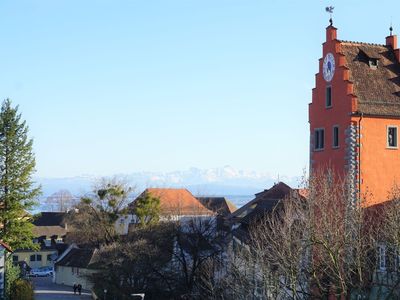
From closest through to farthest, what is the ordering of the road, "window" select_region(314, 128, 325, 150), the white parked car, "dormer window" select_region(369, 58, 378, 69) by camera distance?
"dormer window" select_region(369, 58, 378, 69)
"window" select_region(314, 128, 325, 150)
the road
the white parked car

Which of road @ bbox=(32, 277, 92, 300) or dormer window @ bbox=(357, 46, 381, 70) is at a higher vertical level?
dormer window @ bbox=(357, 46, 381, 70)

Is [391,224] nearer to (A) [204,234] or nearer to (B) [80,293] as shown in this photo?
(A) [204,234]

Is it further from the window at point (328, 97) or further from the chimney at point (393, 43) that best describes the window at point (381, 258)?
the chimney at point (393, 43)

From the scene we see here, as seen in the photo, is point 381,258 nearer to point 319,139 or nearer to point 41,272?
point 319,139

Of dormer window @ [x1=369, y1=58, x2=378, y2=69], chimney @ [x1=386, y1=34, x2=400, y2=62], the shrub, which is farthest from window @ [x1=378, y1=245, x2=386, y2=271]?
the shrub

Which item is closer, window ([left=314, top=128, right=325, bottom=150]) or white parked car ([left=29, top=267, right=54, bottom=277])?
window ([left=314, top=128, right=325, bottom=150])

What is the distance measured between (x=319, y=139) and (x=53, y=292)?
37.1 metres

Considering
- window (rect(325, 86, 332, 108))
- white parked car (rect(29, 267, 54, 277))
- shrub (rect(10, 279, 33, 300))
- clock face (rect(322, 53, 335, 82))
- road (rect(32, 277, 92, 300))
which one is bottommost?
white parked car (rect(29, 267, 54, 277))

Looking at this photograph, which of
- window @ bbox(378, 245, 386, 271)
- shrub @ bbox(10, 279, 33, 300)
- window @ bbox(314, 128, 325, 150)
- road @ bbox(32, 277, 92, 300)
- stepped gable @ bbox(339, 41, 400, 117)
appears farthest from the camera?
road @ bbox(32, 277, 92, 300)

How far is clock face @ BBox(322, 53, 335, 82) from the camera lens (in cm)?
4091

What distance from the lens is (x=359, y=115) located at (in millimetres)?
39000

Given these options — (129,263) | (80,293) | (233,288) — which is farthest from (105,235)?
(233,288)

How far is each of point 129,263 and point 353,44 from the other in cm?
2075

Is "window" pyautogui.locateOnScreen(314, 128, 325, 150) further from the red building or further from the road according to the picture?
the road
